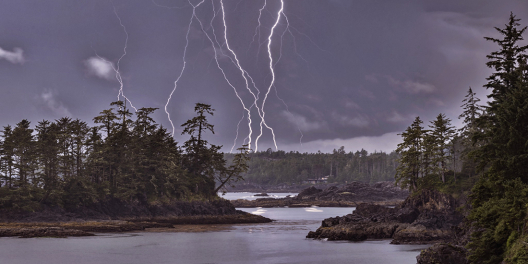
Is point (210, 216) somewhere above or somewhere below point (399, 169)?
below

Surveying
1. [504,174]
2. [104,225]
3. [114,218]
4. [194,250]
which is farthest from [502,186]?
[114,218]

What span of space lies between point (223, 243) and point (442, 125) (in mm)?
42516

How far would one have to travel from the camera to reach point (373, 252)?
43.5 meters

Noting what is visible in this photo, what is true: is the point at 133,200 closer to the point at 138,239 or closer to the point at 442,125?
the point at 138,239

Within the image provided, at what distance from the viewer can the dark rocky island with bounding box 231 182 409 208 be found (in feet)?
401

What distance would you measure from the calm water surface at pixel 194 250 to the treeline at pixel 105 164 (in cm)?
1085

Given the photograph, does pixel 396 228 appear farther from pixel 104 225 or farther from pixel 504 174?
pixel 104 225

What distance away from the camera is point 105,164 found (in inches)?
2648

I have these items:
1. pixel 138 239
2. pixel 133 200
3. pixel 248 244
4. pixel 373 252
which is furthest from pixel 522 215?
pixel 133 200

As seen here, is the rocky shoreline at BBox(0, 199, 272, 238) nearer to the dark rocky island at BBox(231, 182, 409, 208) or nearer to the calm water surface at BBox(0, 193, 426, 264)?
the calm water surface at BBox(0, 193, 426, 264)

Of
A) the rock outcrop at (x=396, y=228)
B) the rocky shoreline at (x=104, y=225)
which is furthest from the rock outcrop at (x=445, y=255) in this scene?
the rocky shoreline at (x=104, y=225)

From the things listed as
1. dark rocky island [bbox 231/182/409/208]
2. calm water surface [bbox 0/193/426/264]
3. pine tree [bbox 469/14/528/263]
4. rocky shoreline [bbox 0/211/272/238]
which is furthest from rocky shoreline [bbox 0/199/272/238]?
dark rocky island [bbox 231/182/409/208]

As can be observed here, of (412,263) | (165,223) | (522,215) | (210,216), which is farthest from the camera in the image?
(210,216)

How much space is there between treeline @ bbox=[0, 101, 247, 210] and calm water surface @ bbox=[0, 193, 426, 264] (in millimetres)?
10850
